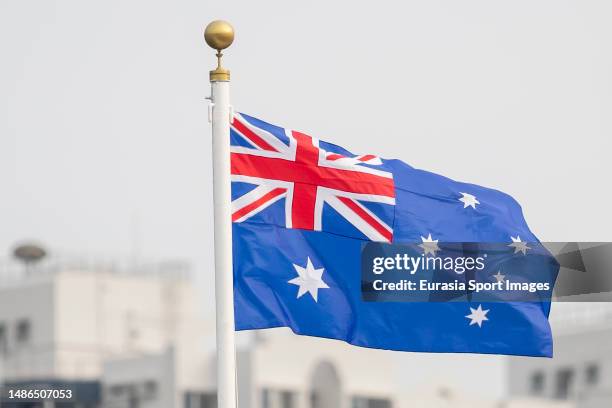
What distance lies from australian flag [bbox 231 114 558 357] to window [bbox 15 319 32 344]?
74.6 m

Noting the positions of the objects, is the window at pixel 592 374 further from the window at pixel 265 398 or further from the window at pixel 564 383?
the window at pixel 265 398

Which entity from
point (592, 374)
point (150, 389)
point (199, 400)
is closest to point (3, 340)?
point (150, 389)

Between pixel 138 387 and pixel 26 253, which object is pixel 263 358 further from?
pixel 26 253

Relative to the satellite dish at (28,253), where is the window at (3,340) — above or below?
below

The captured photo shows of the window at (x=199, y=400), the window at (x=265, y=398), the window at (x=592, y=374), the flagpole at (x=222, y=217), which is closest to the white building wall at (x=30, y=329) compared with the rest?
the window at (x=199, y=400)

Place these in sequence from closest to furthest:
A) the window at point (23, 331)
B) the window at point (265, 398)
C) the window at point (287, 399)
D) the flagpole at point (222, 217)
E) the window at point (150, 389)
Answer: the flagpole at point (222, 217) → the window at point (265, 398) → the window at point (150, 389) → the window at point (287, 399) → the window at point (23, 331)

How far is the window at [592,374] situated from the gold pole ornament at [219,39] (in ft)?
268

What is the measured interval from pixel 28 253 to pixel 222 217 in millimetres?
76703

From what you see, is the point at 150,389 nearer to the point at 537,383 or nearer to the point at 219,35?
the point at 537,383

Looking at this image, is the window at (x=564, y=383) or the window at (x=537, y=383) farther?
the window at (x=537, y=383)

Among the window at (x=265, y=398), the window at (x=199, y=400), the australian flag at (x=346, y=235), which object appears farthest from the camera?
the window at (x=265, y=398)

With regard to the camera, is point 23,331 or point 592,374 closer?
point 23,331

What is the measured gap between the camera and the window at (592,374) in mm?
96312

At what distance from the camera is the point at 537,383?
4072 inches
